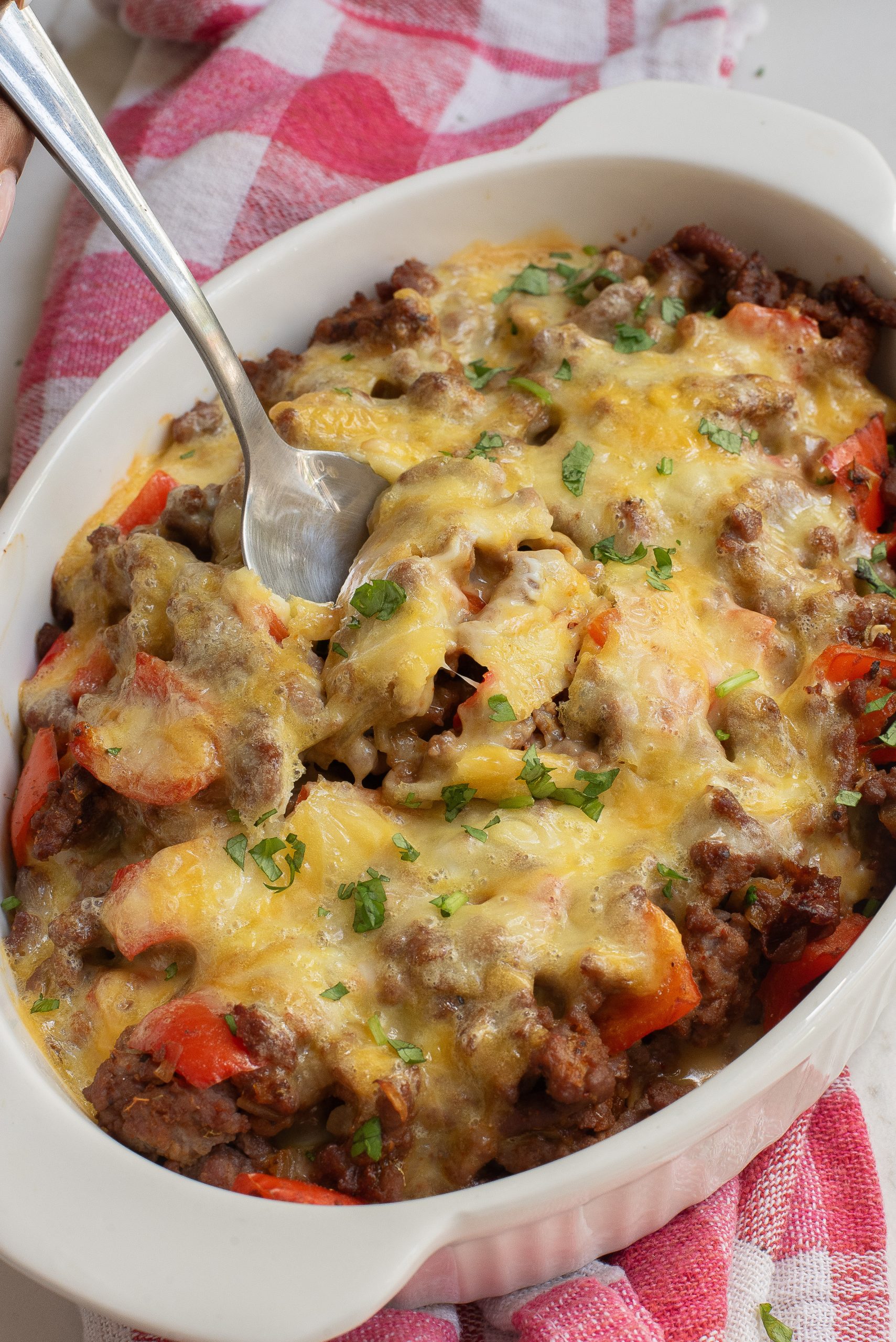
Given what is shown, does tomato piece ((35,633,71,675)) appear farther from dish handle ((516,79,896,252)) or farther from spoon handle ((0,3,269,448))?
dish handle ((516,79,896,252))

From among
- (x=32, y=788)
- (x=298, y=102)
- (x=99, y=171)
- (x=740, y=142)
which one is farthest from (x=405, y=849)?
(x=298, y=102)

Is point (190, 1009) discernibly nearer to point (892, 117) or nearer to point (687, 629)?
point (687, 629)

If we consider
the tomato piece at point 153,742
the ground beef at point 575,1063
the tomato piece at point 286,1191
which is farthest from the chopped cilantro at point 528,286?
the tomato piece at point 286,1191

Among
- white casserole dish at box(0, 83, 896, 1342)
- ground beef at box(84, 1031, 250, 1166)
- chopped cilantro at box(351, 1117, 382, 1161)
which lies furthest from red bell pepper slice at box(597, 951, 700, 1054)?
ground beef at box(84, 1031, 250, 1166)

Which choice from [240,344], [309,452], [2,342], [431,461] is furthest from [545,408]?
[2,342]

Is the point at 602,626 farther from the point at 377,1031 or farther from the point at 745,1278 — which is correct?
the point at 745,1278

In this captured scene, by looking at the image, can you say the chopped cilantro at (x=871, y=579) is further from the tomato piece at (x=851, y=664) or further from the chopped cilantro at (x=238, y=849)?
the chopped cilantro at (x=238, y=849)
